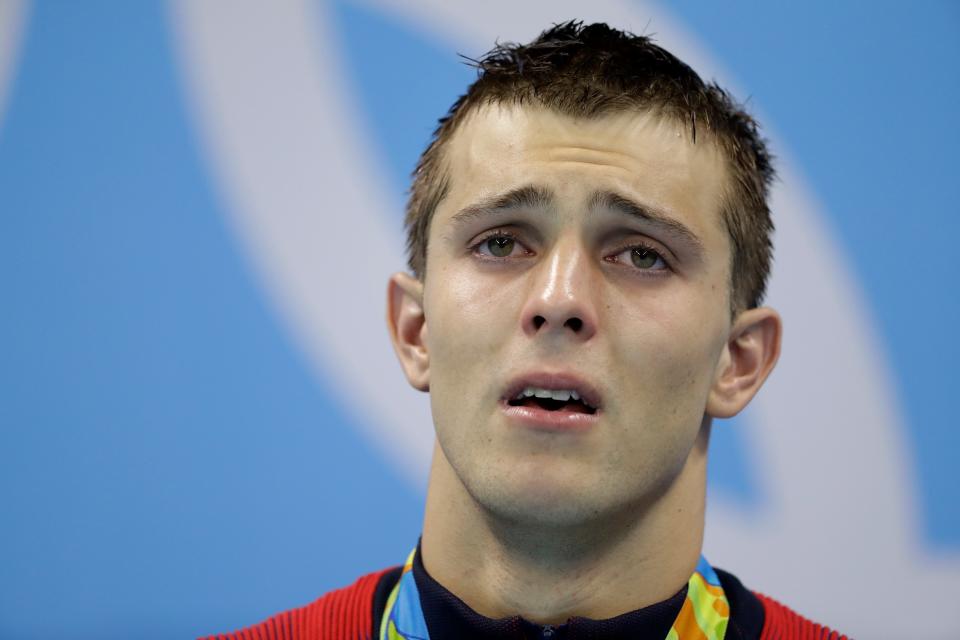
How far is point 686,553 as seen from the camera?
1.24m

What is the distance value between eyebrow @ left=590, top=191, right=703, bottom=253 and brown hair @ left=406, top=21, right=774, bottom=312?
9 cm

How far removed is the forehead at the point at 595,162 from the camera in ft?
3.80

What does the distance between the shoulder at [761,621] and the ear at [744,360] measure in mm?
239

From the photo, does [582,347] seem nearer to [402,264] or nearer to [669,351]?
[669,351]

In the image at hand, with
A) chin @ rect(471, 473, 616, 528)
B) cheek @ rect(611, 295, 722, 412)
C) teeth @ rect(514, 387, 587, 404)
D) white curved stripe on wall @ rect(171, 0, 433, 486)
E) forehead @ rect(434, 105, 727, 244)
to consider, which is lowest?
chin @ rect(471, 473, 616, 528)

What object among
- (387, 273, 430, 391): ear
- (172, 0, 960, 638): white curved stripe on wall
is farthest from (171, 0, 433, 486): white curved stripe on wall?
(387, 273, 430, 391): ear

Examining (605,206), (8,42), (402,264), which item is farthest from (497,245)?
(8,42)

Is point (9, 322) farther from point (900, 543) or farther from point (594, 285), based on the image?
point (900, 543)

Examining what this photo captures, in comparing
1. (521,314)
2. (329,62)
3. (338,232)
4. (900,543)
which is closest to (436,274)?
(521,314)

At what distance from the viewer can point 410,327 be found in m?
1.36

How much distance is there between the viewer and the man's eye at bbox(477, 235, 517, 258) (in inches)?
47.1

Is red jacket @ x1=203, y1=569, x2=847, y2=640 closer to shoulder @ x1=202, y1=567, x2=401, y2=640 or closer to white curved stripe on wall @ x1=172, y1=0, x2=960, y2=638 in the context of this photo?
shoulder @ x1=202, y1=567, x2=401, y2=640

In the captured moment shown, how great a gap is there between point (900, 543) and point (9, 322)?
1692 millimetres

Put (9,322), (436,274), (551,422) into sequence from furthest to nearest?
(9,322) → (436,274) → (551,422)
